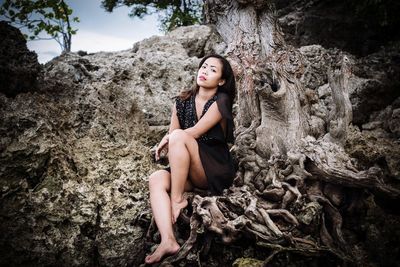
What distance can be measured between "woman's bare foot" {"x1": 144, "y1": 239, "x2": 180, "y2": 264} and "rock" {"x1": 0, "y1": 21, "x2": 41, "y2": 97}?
9.42ft

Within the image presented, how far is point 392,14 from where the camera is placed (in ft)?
19.2

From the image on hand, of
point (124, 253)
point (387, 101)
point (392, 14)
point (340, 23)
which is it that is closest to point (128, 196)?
point (124, 253)

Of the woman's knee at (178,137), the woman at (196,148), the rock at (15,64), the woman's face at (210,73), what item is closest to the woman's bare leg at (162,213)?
the woman at (196,148)

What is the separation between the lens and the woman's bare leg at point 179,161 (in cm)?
273

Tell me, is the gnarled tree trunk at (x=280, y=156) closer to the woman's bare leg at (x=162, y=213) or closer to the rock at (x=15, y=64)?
the woman's bare leg at (x=162, y=213)

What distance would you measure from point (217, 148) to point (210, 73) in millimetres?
843

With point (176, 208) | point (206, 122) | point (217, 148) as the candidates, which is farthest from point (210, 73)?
point (176, 208)

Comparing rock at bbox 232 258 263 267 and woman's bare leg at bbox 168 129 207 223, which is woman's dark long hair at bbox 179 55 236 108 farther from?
rock at bbox 232 258 263 267

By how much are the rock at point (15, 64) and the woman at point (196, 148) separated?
7.05 feet

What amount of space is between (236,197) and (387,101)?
4302mm

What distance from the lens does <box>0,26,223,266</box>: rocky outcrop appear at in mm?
2621

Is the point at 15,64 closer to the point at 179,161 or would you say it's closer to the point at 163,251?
the point at 179,161

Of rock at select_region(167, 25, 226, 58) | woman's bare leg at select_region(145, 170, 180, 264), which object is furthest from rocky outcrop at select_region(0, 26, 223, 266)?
rock at select_region(167, 25, 226, 58)

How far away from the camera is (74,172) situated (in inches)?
123
